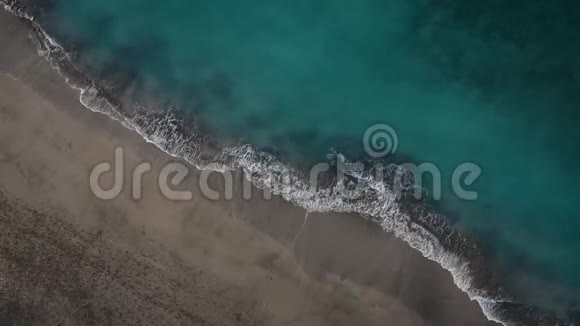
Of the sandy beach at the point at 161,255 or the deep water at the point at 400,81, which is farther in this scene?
the deep water at the point at 400,81

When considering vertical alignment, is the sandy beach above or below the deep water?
below

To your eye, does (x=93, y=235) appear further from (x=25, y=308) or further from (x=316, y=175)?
(x=316, y=175)

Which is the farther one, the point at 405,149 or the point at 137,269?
the point at 405,149

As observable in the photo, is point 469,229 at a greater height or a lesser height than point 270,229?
greater

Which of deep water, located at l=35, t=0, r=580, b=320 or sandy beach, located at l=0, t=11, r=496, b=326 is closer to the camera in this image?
sandy beach, located at l=0, t=11, r=496, b=326

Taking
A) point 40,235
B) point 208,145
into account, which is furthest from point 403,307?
point 40,235
